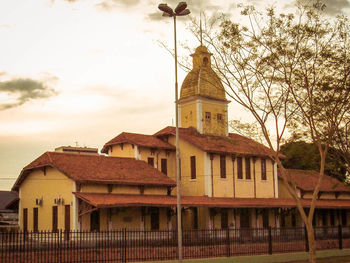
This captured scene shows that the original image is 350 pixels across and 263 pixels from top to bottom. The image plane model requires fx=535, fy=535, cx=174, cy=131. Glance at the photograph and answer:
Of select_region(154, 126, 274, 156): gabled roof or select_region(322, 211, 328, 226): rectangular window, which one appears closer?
select_region(154, 126, 274, 156): gabled roof

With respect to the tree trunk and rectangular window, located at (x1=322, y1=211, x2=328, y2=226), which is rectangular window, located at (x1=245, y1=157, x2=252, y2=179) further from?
the tree trunk

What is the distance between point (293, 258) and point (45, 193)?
56.3ft

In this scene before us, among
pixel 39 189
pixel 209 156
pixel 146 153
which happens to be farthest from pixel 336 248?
pixel 39 189

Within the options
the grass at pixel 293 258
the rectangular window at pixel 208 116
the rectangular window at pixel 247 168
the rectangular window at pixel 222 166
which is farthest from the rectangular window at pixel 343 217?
the grass at pixel 293 258

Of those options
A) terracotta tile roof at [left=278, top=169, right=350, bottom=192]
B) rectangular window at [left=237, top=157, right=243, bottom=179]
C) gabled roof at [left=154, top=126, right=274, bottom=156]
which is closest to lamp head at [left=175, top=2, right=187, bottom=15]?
gabled roof at [left=154, top=126, right=274, bottom=156]

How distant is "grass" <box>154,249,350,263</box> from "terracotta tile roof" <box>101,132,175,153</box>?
51.3ft

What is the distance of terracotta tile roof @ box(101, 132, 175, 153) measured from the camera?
136 ft

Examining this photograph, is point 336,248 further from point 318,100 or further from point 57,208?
point 57,208

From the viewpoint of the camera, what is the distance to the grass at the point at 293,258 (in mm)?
25916

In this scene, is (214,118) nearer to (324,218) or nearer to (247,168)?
(247,168)

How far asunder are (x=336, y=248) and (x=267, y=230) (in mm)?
7148

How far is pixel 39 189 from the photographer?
37.2 m

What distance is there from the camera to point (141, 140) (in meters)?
42.0

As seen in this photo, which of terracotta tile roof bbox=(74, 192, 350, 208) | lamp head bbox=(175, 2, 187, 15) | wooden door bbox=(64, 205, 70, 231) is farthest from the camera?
wooden door bbox=(64, 205, 70, 231)
